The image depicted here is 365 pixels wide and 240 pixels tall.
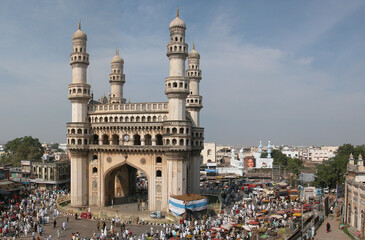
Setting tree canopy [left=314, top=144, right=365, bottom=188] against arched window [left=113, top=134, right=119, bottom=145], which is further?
Answer: tree canopy [left=314, top=144, right=365, bottom=188]

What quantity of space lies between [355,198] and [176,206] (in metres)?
18.5

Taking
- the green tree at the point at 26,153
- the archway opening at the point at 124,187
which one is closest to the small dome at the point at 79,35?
the archway opening at the point at 124,187

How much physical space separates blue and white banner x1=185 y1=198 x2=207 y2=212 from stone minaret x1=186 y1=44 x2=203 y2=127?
43.1 feet

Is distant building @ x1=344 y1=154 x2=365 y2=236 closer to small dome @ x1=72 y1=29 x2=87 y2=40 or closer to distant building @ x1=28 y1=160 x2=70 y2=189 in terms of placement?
small dome @ x1=72 y1=29 x2=87 y2=40

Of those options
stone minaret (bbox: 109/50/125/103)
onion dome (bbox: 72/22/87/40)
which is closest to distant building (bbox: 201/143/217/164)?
stone minaret (bbox: 109/50/125/103)

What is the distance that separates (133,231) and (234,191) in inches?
1191

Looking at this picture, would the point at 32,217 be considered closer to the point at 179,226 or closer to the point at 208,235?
the point at 179,226

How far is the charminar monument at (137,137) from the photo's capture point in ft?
139

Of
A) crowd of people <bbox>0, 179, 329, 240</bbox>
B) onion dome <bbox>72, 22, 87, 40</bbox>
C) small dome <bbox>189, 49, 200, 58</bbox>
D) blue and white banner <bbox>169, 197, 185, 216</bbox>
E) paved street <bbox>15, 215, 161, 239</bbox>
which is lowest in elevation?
paved street <bbox>15, 215, 161, 239</bbox>

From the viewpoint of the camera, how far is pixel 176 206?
39.6m

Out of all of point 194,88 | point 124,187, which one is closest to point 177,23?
point 194,88

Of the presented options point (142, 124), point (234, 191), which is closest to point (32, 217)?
point (142, 124)

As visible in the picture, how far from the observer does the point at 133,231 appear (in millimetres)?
36406

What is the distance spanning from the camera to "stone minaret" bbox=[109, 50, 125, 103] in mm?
56250
